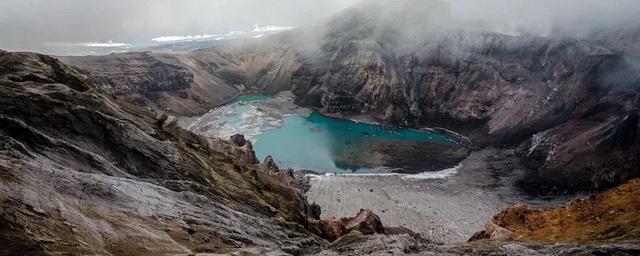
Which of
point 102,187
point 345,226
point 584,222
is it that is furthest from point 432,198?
point 102,187

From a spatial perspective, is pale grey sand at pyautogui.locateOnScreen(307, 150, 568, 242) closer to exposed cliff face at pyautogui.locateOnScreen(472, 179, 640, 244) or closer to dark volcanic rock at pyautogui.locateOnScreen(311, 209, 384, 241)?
dark volcanic rock at pyautogui.locateOnScreen(311, 209, 384, 241)

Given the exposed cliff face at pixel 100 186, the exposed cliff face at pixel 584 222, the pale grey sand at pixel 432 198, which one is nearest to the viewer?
the exposed cliff face at pixel 100 186

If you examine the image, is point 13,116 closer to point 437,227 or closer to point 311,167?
point 437,227

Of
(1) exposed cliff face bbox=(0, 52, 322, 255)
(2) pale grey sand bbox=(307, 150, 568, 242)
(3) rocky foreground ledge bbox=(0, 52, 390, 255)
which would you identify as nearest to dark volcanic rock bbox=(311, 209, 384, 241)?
A: (3) rocky foreground ledge bbox=(0, 52, 390, 255)

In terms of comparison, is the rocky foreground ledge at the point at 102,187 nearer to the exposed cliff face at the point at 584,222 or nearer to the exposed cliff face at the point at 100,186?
the exposed cliff face at the point at 100,186

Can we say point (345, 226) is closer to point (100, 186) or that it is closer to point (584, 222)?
point (584, 222)

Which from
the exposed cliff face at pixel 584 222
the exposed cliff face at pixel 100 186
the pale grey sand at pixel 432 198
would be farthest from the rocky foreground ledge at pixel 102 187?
the pale grey sand at pixel 432 198

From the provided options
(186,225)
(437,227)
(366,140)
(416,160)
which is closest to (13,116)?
(186,225)
